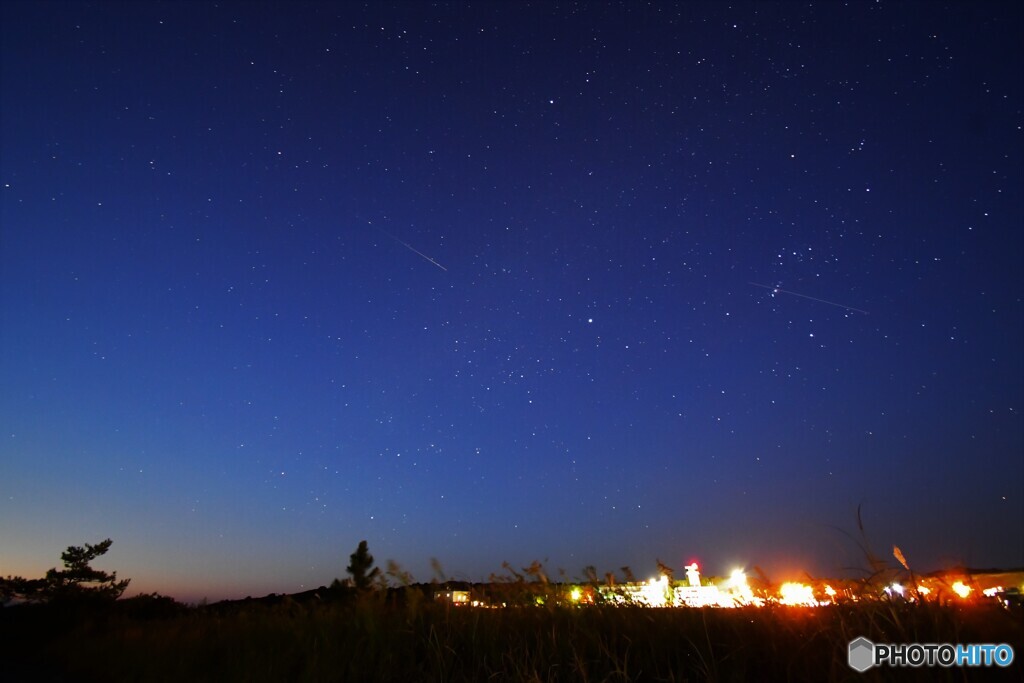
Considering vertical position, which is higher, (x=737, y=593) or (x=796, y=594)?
(x=796, y=594)

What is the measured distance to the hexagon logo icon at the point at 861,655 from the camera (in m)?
2.61

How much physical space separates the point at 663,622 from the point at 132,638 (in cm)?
1168

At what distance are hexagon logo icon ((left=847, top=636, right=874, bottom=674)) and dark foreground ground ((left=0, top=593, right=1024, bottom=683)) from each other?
4cm

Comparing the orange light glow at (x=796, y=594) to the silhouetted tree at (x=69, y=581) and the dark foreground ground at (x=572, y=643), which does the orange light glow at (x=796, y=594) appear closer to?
the dark foreground ground at (x=572, y=643)

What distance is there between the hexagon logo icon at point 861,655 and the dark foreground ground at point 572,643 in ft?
0.14

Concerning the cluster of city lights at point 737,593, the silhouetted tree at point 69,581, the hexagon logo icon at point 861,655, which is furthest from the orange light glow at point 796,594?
the silhouetted tree at point 69,581

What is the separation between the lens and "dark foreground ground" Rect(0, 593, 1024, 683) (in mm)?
2791

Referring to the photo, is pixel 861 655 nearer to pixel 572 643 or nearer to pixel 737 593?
pixel 737 593

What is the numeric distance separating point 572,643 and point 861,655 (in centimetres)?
179

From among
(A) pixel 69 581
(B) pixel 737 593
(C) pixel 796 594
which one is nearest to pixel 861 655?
(C) pixel 796 594

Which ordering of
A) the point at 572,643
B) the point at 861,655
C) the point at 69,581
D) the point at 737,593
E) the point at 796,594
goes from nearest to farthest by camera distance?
the point at 861,655 < the point at 796,594 < the point at 572,643 < the point at 737,593 < the point at 69,581

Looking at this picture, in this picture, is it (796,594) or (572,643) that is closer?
(796,594)

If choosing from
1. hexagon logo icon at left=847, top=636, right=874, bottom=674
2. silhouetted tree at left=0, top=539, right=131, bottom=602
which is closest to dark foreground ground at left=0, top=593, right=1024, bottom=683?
hexagon logo icon at left=847, top=636, right=874, bottom=674

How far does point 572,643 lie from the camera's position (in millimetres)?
3863
